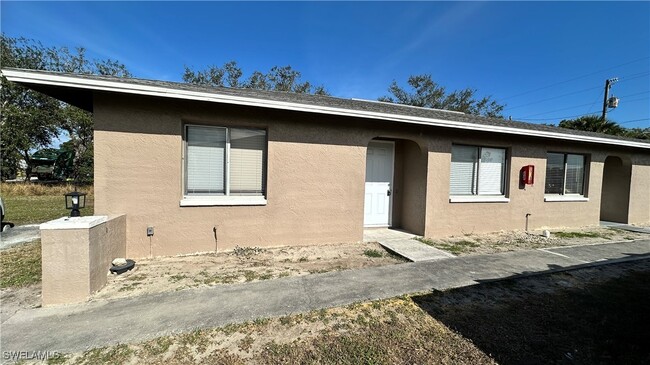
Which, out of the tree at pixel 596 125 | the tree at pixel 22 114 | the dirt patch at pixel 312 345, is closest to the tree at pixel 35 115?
the tree at pixel 22 114

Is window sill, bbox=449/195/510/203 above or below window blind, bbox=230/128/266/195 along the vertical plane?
below

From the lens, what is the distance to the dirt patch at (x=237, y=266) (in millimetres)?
4027

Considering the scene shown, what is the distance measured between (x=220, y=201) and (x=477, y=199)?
6855mm

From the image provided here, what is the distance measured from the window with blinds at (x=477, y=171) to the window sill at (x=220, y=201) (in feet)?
17.3

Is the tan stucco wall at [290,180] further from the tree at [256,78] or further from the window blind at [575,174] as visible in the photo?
the tree at [256,78]

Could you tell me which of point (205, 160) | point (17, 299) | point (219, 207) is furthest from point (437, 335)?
point (17, 299)

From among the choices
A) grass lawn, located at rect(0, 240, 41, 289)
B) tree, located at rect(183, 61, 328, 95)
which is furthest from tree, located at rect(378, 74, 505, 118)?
grass lawn, located at rect(0, 240, 41, 289)

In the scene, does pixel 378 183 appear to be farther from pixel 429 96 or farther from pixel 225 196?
pixel 429 96

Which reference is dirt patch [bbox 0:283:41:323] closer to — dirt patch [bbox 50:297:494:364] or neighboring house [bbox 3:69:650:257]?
neighboring house [bbox 3:69:650:257]

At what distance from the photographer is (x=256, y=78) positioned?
28.5 metres

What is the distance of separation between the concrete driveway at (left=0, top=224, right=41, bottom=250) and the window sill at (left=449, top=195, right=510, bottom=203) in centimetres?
1005

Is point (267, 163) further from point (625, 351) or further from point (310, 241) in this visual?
point (625, 351)

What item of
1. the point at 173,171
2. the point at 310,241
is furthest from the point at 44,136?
the point at 310,241

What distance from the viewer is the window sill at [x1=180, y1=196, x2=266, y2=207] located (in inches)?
211
